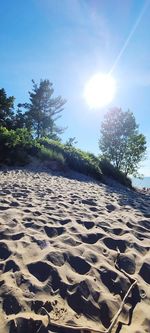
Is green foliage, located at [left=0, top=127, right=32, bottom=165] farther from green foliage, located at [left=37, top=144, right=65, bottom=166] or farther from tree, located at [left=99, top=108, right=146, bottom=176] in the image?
tree, located at [left=99, top=108, right=146, bottom=176]

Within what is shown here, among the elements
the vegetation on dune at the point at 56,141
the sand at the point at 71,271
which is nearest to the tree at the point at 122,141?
the vegetation on dune at the point at 56,141

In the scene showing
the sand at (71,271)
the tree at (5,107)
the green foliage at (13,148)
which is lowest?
the sand at (71,271)

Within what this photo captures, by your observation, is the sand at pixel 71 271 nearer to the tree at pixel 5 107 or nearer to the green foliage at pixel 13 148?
the green foliage at pixel 13 148

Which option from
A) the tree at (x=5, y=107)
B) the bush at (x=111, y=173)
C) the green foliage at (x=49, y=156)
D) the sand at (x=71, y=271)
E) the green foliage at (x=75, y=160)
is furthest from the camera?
the tree at (x=5, y=107)

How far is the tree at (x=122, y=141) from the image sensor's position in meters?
32.3

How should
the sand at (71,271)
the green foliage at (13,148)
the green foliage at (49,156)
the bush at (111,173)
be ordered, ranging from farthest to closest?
the bush at (111,173)
the green foliage at (49,156)
the green foliage at (13,148)
the sand at (71,271)

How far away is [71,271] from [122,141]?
3119cm

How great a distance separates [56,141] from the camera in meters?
19.9

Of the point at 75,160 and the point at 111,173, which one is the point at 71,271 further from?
the point at 111,173

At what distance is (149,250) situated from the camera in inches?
153

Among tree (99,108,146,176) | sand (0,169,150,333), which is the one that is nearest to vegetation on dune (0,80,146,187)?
tree (99,108,146,176)

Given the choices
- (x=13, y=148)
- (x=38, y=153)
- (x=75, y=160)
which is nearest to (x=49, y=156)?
(x=38, y=153)

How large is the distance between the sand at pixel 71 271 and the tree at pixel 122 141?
91.3ft

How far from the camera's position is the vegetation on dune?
15.5m
